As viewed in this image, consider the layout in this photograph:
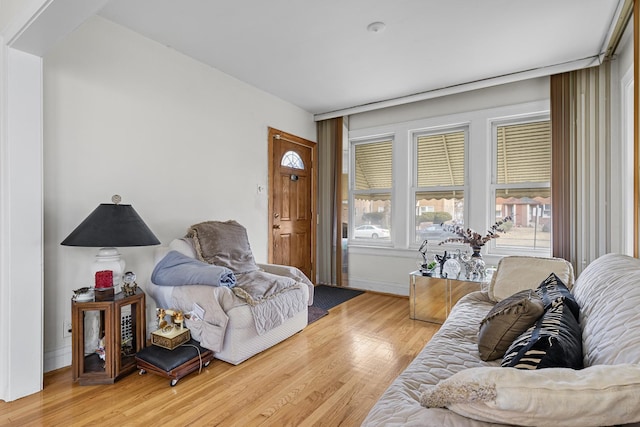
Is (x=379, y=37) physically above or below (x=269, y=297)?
above

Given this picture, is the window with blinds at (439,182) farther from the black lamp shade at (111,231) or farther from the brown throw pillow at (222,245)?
the black lamp shade at (111,231)

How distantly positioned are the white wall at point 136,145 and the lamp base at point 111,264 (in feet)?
1.09

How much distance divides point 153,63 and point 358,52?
1816 millimetres

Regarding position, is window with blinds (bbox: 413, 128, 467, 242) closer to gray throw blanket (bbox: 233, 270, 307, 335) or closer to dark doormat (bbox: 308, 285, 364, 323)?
dark doormat (bbox: 308, 285, 364, 323)

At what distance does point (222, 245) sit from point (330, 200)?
210 cm

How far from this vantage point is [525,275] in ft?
7.32

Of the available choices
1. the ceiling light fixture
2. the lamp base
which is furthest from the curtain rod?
the lamp base

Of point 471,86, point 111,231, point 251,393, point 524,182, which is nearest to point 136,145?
point 111,231

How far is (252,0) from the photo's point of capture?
7.24 feet

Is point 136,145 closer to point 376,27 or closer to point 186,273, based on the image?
point 186,273

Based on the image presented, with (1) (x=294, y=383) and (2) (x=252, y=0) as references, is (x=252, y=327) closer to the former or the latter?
(1) (x=294, y=383)

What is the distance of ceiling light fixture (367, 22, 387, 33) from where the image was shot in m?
2.50

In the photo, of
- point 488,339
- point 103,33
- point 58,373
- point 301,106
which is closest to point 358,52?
point 301,106

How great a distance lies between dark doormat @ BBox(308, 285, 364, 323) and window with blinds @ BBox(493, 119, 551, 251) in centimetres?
193
